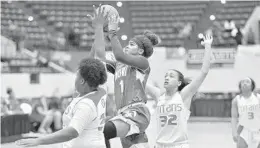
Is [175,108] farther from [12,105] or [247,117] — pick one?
[12,105]

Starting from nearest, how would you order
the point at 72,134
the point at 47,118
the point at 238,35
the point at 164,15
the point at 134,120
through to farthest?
the point at 72,134, the point at 134,120, the point at 47,118, the point at 238,35, the point at 164,15

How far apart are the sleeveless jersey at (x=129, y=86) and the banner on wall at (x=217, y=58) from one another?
42.3ft

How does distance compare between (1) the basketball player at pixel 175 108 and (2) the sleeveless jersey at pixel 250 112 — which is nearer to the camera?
(1) the basketball player at pixel 175 108

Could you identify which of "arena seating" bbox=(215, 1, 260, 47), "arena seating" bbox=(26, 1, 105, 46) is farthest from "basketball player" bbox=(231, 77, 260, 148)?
"arena seating" bbox=(26, 1, 105, 46)

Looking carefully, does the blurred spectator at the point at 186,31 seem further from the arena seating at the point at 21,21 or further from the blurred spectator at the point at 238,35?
the arena seating at the point at 21,21

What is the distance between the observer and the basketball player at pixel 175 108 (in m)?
4.64

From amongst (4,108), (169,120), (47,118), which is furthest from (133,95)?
(47,118)

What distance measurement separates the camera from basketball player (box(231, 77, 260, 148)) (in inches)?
261

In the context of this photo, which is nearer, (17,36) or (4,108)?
(4,108)

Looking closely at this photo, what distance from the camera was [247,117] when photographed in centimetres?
677

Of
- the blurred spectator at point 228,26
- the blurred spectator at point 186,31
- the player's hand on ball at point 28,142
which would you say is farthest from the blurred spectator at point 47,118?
the player's hand on ball at point 28,142

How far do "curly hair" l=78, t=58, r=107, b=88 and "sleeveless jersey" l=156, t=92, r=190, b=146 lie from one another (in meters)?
1.43

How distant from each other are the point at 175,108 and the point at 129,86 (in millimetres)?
436

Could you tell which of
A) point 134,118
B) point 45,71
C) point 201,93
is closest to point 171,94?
point 134,118
